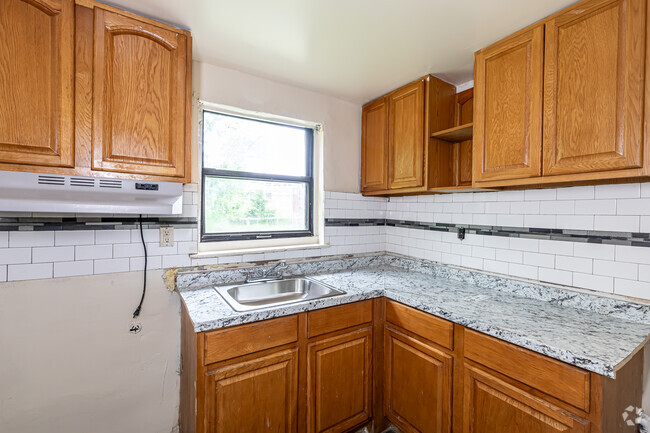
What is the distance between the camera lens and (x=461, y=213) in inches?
85.7

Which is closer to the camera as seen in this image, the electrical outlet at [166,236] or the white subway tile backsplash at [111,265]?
the white subway tile backsplash at [111,265]

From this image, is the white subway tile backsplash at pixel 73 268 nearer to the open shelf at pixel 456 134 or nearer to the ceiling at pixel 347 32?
the ceiling at pixel 347 32

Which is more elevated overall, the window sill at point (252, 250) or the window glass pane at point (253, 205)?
the window glass pane at point (253, 205)

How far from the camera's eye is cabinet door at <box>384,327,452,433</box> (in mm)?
1591

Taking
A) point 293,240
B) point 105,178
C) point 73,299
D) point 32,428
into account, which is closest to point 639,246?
point 293,240

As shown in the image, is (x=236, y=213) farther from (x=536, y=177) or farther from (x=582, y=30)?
(x=582, y=30)

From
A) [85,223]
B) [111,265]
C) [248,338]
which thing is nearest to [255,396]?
[248,338]

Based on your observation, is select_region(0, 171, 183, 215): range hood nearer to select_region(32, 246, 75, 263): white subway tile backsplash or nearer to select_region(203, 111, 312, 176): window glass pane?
select_region(32, 246, 75, 263): white subway tile backsplash

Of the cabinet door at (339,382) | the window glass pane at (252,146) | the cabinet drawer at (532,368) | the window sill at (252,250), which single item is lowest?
the cabinet door at (339,382)

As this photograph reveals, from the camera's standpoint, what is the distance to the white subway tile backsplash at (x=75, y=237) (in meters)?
1.55

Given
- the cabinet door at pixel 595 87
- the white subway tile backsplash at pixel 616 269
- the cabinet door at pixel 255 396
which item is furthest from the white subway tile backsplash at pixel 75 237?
the white subway tile backsplash at pixel 616 269

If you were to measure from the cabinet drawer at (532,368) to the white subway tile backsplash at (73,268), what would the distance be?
2003 mm

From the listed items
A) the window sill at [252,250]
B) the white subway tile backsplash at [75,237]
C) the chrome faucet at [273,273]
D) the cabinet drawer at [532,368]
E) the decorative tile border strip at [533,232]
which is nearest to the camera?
the cabinet drawer at [532,368]

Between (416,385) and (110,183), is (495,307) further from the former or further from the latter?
(110,183)
